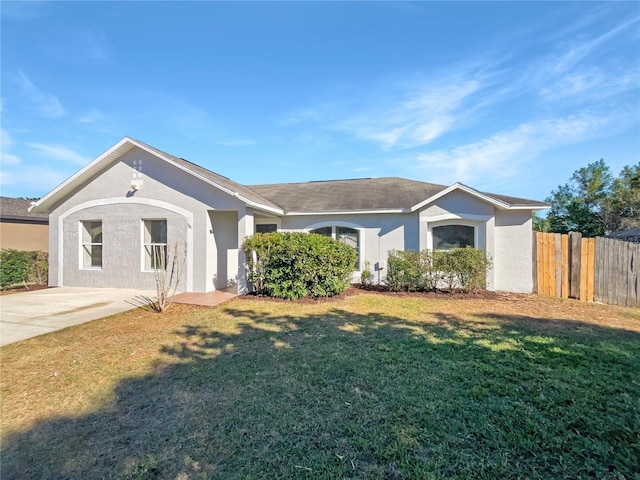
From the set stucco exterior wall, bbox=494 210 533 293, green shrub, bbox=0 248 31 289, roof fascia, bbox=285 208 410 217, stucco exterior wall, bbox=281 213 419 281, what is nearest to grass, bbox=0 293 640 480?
stucco exterior wall, bbox=494 210 533 293

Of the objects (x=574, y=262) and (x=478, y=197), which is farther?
(x=478, y=197)

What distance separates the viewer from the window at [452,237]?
11.4m

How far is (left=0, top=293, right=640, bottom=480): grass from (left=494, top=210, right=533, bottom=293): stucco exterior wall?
4.50 meters

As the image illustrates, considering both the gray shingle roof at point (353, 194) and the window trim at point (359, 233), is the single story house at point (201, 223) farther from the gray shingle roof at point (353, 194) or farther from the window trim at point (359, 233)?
the gray shingle roof at point (353, 194)

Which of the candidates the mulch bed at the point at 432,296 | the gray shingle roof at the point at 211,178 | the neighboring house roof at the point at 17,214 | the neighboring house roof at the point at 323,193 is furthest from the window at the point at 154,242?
the neighboring house roof at the point at 17,214

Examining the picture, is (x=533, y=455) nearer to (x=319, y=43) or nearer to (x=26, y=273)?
(x=319, y=43)

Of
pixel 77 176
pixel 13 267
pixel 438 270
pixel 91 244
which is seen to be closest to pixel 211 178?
pixel 77 176

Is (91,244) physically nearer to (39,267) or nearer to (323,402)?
(39,267)

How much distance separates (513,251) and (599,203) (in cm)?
2341

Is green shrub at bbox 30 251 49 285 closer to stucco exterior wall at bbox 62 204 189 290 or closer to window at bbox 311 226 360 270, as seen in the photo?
stucco exterior wall at bbox 62 204 189 290

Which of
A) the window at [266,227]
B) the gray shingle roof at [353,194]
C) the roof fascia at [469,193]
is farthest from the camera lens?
the window at [266,227]

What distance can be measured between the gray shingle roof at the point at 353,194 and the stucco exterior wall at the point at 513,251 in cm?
66

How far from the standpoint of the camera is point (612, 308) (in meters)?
8.73

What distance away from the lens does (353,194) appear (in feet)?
47.3
